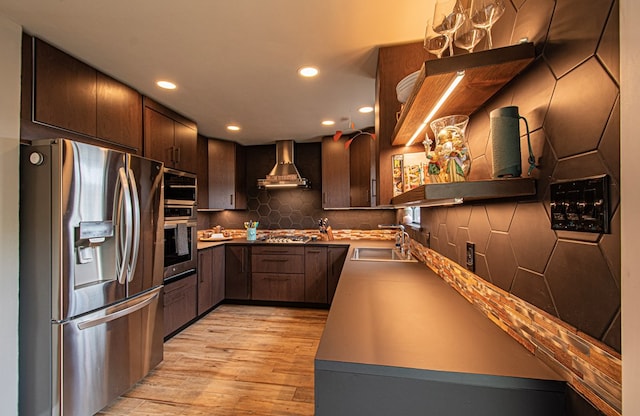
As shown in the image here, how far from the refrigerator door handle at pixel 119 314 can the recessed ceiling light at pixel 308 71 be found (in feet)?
6.86

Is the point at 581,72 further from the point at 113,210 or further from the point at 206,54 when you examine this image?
the point at 113,210

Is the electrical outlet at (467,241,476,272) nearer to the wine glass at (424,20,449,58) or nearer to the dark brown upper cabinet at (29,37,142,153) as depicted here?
the wine glass at (424,20,449,58)

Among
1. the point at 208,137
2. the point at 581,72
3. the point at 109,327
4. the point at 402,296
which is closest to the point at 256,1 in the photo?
the point at 581,72

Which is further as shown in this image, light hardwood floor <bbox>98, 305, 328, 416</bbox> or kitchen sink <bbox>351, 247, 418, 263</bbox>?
kitchen sink <bbox>351, 247, 418, 263</bbox>

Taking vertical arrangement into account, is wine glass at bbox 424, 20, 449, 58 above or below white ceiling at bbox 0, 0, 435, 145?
below

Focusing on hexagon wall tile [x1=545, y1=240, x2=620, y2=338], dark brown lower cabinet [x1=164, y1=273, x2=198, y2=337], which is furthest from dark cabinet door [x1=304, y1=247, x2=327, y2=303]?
hexagon wall tile [x1=545, y1=240, x2=620, y2=338]

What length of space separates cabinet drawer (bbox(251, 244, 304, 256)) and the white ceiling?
1.86 metres

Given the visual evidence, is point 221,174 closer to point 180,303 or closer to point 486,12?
point 180,303

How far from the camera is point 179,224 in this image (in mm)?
2561

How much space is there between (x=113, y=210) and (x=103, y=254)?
0.28 metres

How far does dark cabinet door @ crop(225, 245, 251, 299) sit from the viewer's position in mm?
3520

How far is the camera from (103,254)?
1.61 metres

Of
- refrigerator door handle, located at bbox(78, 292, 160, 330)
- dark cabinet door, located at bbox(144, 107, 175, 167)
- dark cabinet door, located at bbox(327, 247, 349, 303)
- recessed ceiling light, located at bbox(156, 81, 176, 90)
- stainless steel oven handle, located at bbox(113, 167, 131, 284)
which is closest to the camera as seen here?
refrigerator door handle, located at bbox(78, 292, 160, 330)

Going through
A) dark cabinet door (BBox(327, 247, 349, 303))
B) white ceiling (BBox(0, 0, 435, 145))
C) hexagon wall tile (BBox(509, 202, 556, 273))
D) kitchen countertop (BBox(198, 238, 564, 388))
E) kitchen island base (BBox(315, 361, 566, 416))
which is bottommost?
dark cabinet door (BBox(327, 247, 349, 303))
